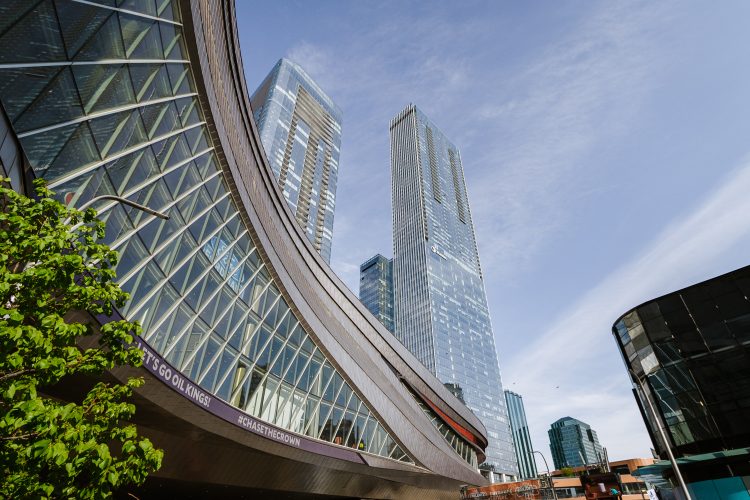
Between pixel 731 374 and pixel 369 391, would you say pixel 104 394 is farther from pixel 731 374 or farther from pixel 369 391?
pixel 731 374

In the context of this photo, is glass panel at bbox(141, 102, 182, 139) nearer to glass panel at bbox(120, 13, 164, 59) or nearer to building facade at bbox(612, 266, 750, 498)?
glass panel at bbox(120, 13, 164, 59)

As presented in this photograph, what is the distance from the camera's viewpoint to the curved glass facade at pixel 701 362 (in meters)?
25.4

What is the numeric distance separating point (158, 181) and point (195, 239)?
11.6ft

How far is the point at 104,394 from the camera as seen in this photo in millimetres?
7586

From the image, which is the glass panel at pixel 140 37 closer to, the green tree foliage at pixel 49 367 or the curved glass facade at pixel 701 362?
the green tree foliage at pixel 49 367

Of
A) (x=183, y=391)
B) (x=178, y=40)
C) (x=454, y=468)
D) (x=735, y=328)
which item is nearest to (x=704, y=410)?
(x=735, y=328)

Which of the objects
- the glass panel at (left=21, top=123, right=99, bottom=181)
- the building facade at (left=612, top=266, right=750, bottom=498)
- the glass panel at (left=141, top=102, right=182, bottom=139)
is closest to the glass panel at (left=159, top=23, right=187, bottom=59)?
the glass panel at (left=141, top=102, right=182, bottom=139)

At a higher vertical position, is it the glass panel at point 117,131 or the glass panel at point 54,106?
the glass panel at point 117,131

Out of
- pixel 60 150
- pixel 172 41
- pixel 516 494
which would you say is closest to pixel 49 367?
pixel 60 150

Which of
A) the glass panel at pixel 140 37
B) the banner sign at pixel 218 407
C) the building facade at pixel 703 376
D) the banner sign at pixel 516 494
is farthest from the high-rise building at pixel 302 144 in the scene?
the glass panel at pixel 140 37

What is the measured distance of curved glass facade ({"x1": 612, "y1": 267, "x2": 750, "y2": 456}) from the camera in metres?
25.4

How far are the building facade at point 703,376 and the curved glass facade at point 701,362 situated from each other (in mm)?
48

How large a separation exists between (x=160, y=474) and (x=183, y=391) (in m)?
7.29

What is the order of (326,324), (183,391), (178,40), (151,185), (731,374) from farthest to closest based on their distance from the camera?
(326,324), (731,374), (178,40), (151,185), (183,391)
